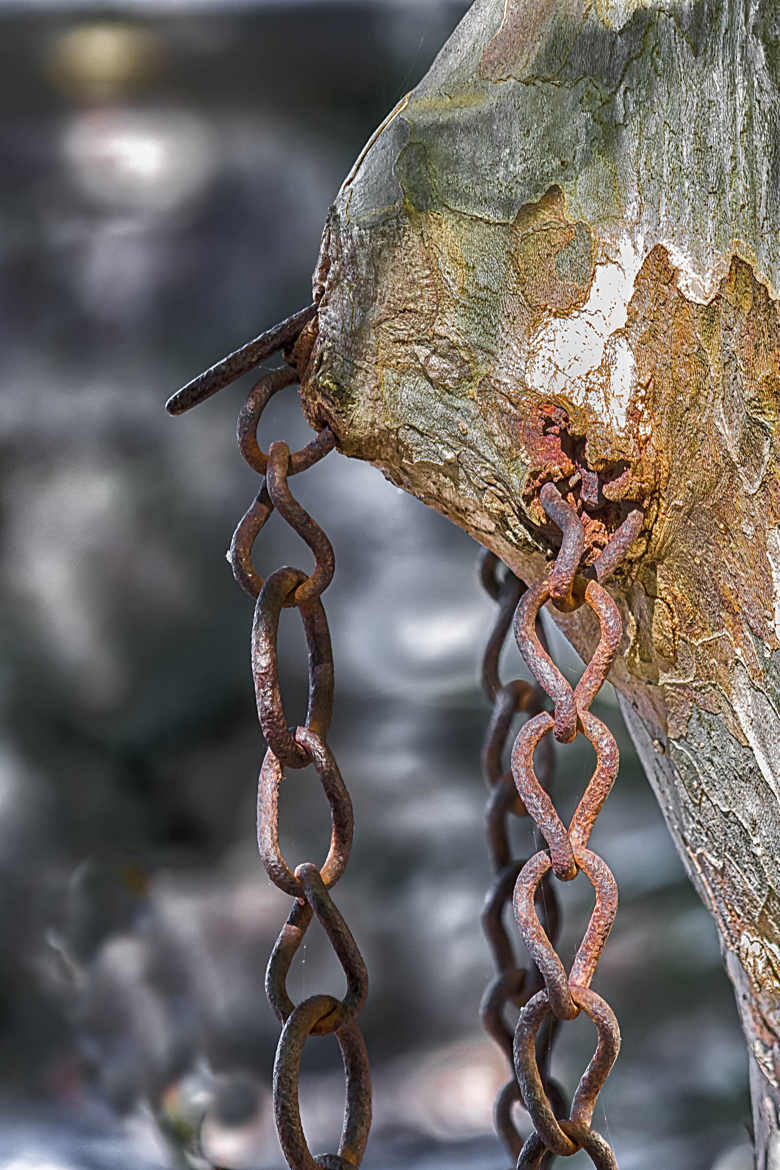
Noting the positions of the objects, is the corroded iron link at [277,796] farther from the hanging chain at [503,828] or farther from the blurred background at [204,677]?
the blurred background at [204,677]

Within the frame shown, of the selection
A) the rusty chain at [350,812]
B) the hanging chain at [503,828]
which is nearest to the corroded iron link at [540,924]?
the rusty chain at [350,812]

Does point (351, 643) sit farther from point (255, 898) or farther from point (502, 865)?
point (502, 865)

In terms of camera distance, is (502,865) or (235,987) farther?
(235,987)

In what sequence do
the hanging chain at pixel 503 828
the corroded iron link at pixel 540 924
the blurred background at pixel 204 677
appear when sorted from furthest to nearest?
1. the blurred background at pixel 204 677
2. the hanging chain at pixel 503 828
3. the corroded iron link at pixel 540 924

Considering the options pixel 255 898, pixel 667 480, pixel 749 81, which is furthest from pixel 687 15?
pixel 255 898

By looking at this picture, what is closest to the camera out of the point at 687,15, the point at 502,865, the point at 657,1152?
the point at 687,15

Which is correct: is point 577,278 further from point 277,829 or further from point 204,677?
point 204,677

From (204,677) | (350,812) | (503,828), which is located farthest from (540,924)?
(204,677)
